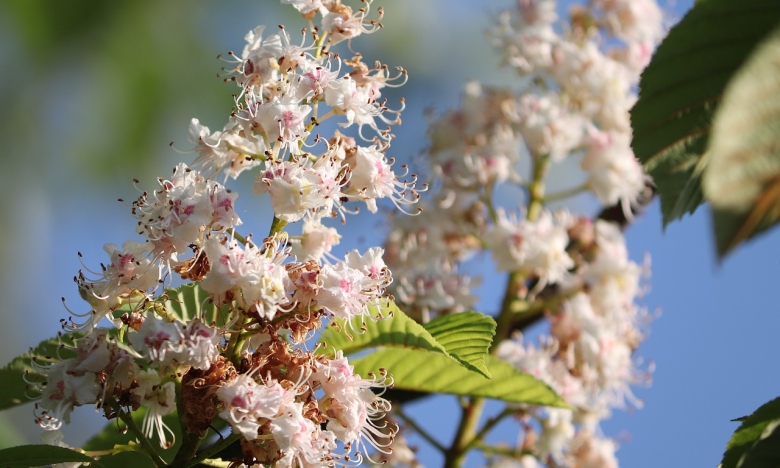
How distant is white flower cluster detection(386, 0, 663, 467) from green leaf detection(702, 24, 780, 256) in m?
1.76

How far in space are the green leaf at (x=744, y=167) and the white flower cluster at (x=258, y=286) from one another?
0.62 meters

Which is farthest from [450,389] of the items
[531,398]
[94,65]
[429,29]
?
[429,29]

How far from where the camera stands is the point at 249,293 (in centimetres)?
105

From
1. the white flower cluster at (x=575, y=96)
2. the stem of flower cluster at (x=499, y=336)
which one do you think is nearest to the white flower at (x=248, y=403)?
the stem of flower cluster at (x=499, y=336)

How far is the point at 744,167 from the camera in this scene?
522mm

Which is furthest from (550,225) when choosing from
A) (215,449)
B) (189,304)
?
(215,449)

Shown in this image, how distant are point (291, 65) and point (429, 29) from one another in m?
4.96

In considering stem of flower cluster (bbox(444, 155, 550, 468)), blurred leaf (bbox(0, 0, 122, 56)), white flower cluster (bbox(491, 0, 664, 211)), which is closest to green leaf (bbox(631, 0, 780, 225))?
stem of flower cluster (bbox(444, 155, 550, 468))

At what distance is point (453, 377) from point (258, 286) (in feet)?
2.07

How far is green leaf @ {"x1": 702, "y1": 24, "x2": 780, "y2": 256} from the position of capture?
0.52m

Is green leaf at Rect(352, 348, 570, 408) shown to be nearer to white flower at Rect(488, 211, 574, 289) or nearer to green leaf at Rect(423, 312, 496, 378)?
green leaf at Rect(423, 312, 496, 378)

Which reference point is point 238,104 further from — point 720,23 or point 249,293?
point 720,23

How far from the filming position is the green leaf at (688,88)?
0.78 metres

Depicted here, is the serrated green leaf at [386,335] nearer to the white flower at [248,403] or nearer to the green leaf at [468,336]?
the green leaf at [468,336]
